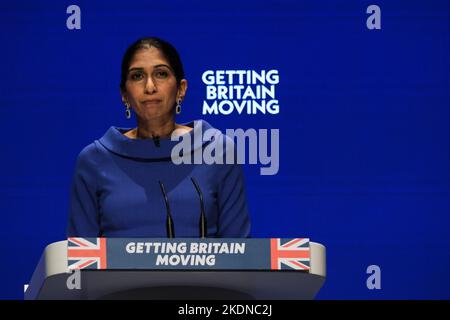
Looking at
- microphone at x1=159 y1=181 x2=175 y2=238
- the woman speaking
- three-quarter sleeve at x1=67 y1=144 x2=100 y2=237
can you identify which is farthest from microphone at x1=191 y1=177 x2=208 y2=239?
three-quarter sleeve at x1=67 y1=144 x2=100 y2=237

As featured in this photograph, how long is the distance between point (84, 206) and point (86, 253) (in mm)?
1048

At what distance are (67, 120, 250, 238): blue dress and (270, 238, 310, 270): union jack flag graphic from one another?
0.84m

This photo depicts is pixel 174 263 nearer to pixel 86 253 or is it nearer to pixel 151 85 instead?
pixel 86 253

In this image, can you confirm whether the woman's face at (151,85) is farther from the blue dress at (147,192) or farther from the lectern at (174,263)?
the lectern at (174,263)

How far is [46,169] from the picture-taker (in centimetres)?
613

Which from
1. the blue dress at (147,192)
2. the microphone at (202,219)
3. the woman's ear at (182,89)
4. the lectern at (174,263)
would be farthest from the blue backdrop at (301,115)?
the lectern at (174,263)

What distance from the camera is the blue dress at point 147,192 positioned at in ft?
16.9

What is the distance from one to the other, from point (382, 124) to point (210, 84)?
85cm

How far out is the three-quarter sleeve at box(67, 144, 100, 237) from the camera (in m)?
5.25

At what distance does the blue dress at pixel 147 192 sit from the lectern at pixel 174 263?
2.27ft

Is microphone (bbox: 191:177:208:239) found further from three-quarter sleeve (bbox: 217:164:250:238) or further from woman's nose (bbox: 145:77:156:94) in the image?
woman's nose (bbox: 145:77:156:94)

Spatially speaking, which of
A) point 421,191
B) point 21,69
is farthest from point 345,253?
point 21,69

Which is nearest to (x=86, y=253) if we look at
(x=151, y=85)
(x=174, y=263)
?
(x=174, y=263)
